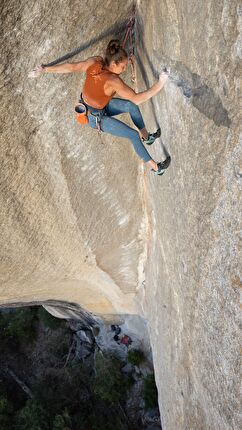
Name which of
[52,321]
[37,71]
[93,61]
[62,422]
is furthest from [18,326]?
[93,61]

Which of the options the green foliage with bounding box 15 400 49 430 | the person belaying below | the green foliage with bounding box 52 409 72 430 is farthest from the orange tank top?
the green foliage with bounding box 15 400 49 430

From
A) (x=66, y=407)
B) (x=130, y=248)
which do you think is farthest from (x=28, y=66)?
(x=66, y=407)

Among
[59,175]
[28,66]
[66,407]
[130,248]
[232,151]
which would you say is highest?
[28,66]

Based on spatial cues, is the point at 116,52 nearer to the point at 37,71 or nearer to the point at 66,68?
the point at 66,68

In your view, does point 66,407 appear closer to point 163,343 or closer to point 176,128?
point 163,343

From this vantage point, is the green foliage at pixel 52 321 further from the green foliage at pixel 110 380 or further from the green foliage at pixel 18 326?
the green foliage at pixel 110 380

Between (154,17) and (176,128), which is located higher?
(154,17)

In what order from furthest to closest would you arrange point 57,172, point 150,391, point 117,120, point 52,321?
point 52,321, point 150,391, point 57,172, point 117,120

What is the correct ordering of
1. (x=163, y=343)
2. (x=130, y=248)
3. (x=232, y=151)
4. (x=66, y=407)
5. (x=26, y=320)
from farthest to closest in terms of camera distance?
(x=26, y=320) < (x=66, y=407) < (x=130, y=248) < (x=163, y=343) < (x=232, y=151)

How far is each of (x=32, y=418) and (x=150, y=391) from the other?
91.7 inches

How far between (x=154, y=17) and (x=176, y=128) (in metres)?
0.76

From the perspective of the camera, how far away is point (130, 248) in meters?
5.29

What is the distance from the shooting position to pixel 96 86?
2.73 metres

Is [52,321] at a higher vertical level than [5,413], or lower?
lower
